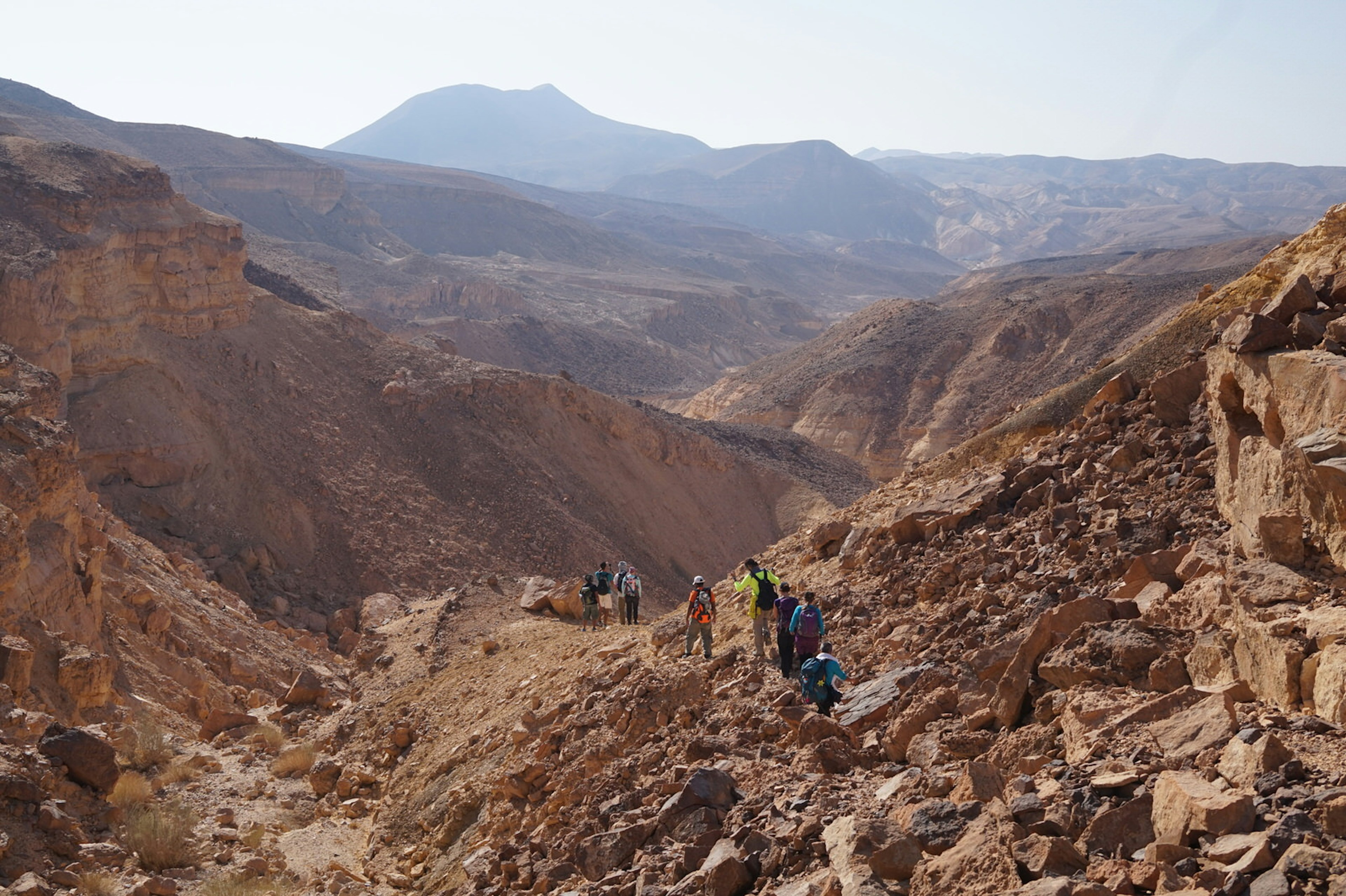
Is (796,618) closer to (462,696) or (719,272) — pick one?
(462,696)

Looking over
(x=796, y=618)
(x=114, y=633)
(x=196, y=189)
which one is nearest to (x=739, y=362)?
(x=196, y=189)

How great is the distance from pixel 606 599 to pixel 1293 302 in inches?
402

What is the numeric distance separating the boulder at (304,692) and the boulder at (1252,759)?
12285 millimetres

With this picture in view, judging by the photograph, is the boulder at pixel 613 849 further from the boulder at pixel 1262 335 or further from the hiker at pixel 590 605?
the hiker at pixel 590 605

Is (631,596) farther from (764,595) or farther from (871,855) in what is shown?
(871,855)

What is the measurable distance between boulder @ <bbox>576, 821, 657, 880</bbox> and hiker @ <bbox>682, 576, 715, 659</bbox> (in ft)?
10.5

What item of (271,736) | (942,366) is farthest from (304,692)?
(942,366)

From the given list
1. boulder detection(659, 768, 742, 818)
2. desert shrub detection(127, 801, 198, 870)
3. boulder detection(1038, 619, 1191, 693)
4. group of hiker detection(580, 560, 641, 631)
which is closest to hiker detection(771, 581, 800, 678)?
boulder detection(659, 768, 742, 818)

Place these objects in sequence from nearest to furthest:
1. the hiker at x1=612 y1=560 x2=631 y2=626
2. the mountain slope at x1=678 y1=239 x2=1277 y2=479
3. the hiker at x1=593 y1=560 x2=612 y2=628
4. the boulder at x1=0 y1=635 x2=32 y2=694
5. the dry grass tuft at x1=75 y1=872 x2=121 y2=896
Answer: the dry grass tuft at x1=75 y1=872 x2=121 y2=896, the boulder at x1=0 y1=635 x2=32 y2=694, the hiker at x1=612 y1=560 x2=631 y2=626, the hiker at x1=593 y1=560 x2=612 y2=628, the mountain slope at x1=678 y1=239 x2=1277 y2=479

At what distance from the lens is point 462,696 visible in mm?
13031

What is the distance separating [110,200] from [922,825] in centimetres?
2633

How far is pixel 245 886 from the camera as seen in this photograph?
8828 mm

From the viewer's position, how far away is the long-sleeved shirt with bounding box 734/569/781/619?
988 centimetres

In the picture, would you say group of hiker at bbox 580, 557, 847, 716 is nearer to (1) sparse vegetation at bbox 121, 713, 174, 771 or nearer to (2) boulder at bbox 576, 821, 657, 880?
(2) boulder at bbox 576, 821, 657, 880
